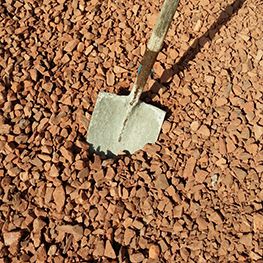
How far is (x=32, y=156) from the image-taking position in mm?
2219

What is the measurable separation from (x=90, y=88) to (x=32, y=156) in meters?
0.54

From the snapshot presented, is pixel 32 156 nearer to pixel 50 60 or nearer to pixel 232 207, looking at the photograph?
pixel 50 60

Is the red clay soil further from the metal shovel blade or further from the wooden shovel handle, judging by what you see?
the wooden shovel handle

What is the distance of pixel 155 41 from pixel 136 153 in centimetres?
64

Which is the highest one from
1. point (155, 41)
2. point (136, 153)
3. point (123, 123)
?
point (155, 41)

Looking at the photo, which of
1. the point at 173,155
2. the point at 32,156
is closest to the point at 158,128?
the point at 173,155

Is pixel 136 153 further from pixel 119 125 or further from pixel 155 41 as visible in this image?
pixel 155 41

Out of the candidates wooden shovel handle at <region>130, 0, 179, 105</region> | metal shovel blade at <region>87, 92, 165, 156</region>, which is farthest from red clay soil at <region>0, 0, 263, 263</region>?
wooden shovel handle at <region>130, 0, 179, 105</region>

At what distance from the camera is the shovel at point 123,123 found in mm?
2314

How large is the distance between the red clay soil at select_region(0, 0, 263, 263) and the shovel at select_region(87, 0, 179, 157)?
75 millimetres

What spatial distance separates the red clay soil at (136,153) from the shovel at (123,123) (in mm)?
75

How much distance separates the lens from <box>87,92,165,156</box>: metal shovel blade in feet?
7.61

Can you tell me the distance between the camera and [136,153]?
7.59 feet

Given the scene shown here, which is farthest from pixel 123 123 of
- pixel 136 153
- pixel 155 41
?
pixel 155 41
